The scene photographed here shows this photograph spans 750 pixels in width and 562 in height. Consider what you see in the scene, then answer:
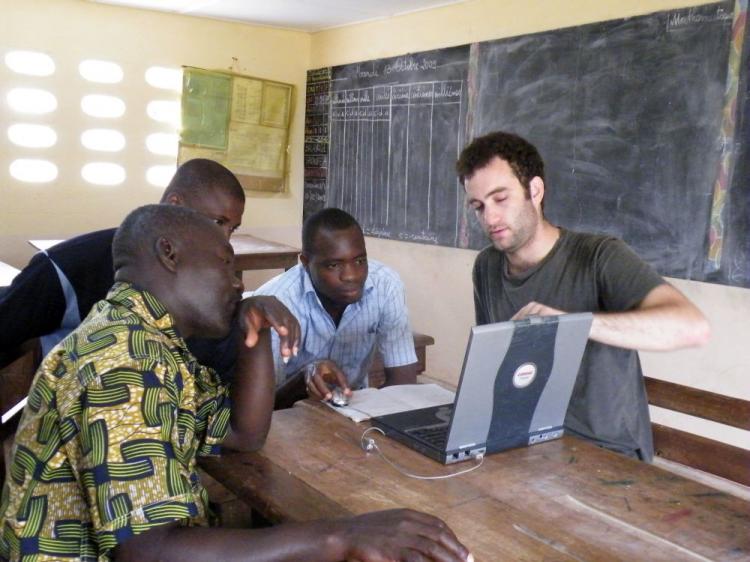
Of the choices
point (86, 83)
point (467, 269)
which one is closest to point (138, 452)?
point (467, 269)

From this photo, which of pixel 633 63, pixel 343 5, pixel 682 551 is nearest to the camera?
pixel 682 551

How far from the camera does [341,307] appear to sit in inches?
91.8

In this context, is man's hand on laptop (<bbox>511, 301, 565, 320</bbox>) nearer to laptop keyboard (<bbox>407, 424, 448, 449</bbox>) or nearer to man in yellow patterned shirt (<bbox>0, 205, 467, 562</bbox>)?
laptop keyboard (<bbox>407, 424, 448, 449</bbox>)

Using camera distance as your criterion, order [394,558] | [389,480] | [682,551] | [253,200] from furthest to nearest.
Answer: [253,200], [389,480], [682,551], [394,558]

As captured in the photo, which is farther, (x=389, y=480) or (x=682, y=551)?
(x=389, y=480)

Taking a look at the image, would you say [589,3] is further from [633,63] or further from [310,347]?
[310,347]

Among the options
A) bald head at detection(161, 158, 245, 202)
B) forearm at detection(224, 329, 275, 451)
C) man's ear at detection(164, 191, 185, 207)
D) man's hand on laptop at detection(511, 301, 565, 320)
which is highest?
bald head at detection(161, 158, 245, 202)

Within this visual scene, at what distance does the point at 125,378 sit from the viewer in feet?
3.26

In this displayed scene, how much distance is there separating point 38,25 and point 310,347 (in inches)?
137

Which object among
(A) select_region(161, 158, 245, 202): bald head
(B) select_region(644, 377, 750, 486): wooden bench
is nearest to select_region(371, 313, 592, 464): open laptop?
(B) select_region(644, 377, 750, 486): wooden bench

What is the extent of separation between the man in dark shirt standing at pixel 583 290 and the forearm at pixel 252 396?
539 mm

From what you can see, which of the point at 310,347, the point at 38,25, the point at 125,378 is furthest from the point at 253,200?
the point at 125,378

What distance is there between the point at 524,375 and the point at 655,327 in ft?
1.27

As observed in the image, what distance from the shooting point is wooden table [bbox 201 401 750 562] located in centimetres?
111
